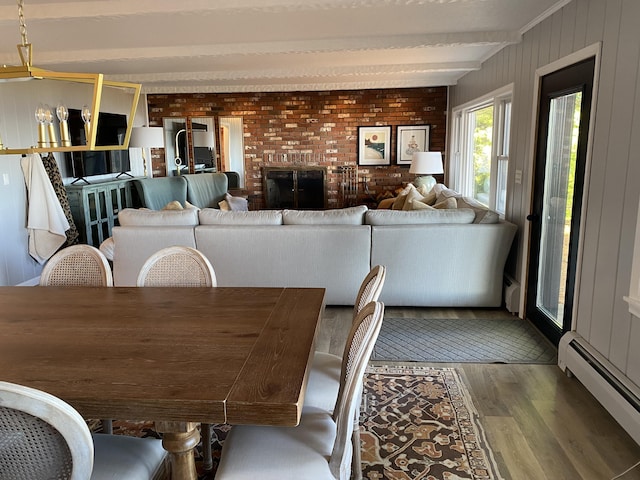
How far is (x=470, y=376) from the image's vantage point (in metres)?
2.93

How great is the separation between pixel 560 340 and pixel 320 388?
1.96 m

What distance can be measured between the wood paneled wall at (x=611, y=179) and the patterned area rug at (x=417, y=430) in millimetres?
840

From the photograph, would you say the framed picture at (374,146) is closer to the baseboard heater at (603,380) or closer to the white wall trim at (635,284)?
the baseboard heater at (603,380)

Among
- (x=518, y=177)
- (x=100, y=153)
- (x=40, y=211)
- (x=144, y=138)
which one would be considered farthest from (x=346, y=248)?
(x=144, y=138)

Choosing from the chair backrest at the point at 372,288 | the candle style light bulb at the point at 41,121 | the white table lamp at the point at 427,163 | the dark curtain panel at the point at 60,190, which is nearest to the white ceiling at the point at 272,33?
the dark curtain panel at the point at 60,190

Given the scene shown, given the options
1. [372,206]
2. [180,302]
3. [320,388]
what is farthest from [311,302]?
[372,206]

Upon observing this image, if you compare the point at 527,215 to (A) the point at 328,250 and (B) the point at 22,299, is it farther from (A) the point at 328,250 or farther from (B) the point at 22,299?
(B) the point at 22,299

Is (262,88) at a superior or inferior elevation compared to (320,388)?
superior

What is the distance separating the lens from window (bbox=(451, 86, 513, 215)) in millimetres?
4941

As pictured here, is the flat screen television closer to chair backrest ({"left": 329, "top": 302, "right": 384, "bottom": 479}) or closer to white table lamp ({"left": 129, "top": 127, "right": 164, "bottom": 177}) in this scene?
white table lamp ({"left": 129, "top": 127, "right": 164, "bottom": 177})

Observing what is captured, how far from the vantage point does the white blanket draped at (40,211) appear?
16.6 ft

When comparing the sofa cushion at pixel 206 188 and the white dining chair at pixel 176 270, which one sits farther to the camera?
the sofa cushion at pixel 206 188

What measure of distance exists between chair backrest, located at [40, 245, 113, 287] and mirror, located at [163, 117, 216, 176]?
629 centimetres

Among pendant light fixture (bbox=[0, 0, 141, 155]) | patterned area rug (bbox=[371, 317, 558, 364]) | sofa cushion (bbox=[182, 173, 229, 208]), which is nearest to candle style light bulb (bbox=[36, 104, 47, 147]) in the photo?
pendant light fixture (bbox=[0, 0, 141, 155])
